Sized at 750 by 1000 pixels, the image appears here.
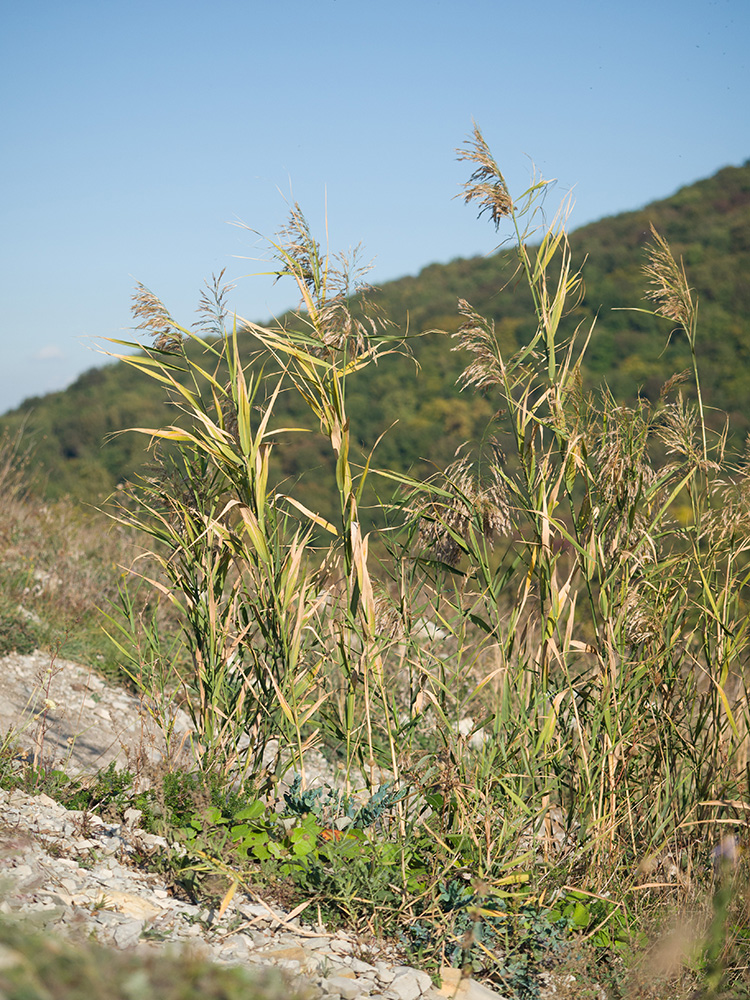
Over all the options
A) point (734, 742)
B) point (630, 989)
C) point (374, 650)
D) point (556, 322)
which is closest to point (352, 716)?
point (374, 650)

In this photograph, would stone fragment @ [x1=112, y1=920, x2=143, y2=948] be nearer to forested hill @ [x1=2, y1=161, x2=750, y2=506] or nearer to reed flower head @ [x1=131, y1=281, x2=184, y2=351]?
reed flower head @ [x1=131, y1=281, x2=184, y2=351]

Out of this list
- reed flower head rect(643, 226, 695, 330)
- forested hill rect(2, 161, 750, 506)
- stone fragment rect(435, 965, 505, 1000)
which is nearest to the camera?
stone fragment rect(435, 965, 505, 1000)

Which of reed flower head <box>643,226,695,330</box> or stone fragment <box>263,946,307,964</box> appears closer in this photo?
stone fragment <box>263,946,307,964</box>

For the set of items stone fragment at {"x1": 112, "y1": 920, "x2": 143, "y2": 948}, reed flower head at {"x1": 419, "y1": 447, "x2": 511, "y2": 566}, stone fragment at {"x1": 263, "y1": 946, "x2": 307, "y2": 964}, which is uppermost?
reed flower head at {"x1": 419, "y1": 447, "x2": 511, "y2": 566}

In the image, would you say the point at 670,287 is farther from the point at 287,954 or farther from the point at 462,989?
the point at 287,954

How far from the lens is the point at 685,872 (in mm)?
2230

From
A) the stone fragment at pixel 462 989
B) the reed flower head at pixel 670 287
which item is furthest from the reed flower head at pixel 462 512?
the stone fragment at pixel 462 989

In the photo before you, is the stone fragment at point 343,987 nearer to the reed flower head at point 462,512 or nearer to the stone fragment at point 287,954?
the stone fragment at point 287,954

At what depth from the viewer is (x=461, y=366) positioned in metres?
13.9

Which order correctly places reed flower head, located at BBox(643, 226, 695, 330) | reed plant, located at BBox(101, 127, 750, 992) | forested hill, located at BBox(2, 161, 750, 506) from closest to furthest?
reed plant, located at BBox(101, 127, 750, 992) < reed flower head, located at BBox(643, 226, 695, 330) < forested hill, located at BBox(2, 161, 750, 506)

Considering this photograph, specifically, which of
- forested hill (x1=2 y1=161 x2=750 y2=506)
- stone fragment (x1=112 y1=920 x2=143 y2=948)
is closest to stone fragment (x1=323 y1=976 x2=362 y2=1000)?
stone fragment (x1=112 y1=920 x2=143 y2=948)

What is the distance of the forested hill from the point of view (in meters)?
12.3

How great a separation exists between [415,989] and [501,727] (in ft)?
2.25

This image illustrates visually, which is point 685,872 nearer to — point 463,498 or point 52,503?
point 463,498
